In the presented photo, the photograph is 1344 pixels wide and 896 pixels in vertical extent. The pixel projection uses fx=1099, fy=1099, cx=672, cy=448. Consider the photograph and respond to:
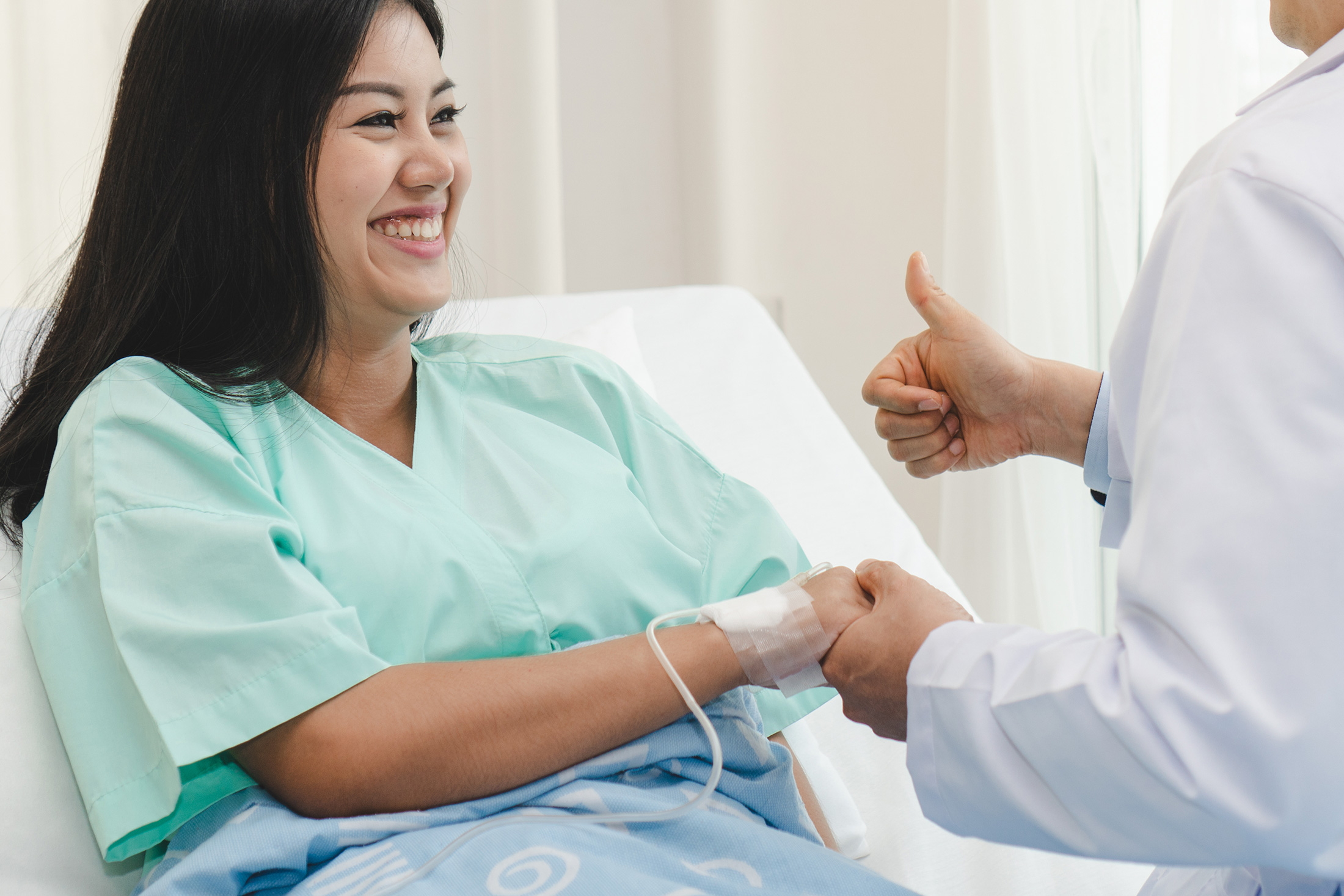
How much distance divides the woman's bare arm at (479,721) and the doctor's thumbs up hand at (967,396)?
342 mm

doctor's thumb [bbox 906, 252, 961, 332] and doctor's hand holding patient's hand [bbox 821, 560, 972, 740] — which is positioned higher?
doctor's thumb [bbox 906, 252, 961, 332]

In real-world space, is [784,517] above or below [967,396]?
below

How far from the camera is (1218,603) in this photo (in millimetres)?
655

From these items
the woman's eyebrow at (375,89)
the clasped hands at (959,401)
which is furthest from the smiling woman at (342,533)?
the clasped hands at (959,401)

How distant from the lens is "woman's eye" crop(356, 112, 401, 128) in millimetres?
1170

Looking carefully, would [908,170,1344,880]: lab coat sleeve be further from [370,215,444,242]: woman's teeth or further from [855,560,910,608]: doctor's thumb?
[370,215,444,242]: woman's teeth

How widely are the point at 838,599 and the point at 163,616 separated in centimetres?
58

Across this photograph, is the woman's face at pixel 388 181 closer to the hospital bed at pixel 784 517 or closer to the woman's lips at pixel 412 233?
the woman's lips at pixel 412 233

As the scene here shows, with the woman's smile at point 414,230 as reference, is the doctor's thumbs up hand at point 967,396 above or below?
below

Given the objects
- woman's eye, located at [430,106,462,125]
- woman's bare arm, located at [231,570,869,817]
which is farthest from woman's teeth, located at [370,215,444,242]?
woman's bare arm, located at [231,570,869,817]

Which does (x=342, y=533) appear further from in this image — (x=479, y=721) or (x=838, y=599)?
(x=838, y=599)

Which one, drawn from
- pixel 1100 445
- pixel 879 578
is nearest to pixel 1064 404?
pixel 1100 445

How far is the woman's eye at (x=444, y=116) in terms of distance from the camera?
1273 mm

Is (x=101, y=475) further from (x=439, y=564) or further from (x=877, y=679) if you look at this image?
(x=877, y=679)
